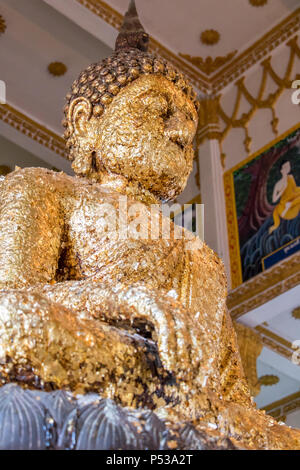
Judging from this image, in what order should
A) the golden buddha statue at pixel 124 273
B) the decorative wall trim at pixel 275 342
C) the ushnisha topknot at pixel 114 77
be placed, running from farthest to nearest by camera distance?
the decorative wall trim at pixel 275 342 → the ushnisha topknot at pixel 114 77 → the golden buddha statue at pixel 124 273

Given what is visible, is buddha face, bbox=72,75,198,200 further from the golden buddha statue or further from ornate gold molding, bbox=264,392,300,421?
ornate gold molding, bbox=264,392,300,421

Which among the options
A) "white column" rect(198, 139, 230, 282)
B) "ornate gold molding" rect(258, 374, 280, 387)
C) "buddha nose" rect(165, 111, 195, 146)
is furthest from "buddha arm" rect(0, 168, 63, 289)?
"ornate gold molding" rect(258, 374, 280, 387)

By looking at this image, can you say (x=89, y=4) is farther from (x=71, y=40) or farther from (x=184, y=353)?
(x=184, y=353)

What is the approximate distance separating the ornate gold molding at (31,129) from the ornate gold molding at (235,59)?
1257 mm

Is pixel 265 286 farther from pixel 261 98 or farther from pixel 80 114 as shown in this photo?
pixel 80 114

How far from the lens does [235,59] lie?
674cm

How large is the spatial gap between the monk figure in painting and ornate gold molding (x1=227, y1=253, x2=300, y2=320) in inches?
12.8

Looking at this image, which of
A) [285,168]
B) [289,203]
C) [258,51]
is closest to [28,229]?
[289,203]

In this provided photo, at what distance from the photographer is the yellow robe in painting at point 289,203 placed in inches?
229

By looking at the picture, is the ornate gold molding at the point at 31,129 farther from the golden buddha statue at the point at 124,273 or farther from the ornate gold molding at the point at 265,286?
the golden buddha statue at the point at 124,273

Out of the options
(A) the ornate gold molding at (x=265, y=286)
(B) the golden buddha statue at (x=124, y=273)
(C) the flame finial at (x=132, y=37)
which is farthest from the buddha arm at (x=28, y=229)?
(A) the ornate gold molding at (x=265, y=286)

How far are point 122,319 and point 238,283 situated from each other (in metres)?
4.74

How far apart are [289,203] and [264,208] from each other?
321 mm

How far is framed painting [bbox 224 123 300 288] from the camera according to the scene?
19.3 feet
